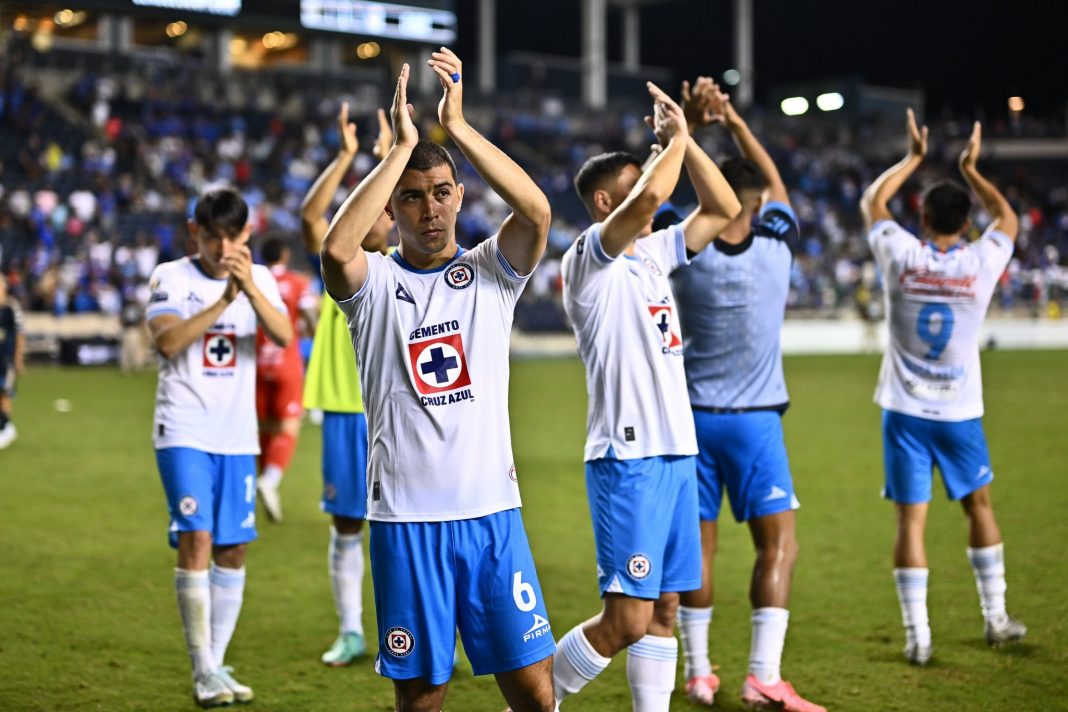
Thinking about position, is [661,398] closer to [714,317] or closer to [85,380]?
[714,317]

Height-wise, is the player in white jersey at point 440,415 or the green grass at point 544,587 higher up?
the player in white jersey at point 440,415

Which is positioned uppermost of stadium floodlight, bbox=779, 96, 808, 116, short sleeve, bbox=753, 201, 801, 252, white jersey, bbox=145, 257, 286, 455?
stadium floodlight, bbox=779, 96, 808, 116

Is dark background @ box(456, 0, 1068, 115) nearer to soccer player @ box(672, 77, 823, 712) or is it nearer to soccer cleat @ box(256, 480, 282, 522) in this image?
soccer cleat @ box(256, 480, 282, 522)

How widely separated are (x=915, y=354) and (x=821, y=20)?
54962 mm

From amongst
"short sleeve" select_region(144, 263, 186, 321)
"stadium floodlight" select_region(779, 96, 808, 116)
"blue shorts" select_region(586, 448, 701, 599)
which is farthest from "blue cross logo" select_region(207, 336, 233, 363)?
"stadium floodlight" select_region(779, 96, 808, 116)

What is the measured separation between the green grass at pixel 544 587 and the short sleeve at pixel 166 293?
1.85 m

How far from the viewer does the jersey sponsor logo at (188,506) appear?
5.43 m

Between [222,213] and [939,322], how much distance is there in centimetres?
382

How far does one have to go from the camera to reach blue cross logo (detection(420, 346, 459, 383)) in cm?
379

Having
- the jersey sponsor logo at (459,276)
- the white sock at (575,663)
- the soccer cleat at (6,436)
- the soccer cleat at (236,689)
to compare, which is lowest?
the soccer cleat at (6,436)

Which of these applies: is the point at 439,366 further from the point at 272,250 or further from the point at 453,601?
the point at 272,250

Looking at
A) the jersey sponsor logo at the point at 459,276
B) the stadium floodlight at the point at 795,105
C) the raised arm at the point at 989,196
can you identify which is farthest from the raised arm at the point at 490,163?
the stadium floodlight at the point at 795,105

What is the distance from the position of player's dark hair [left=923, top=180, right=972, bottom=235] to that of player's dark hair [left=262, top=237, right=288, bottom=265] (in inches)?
212

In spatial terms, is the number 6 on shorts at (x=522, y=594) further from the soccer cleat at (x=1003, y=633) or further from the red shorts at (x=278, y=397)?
the red shorts at (x=278, y=397)
